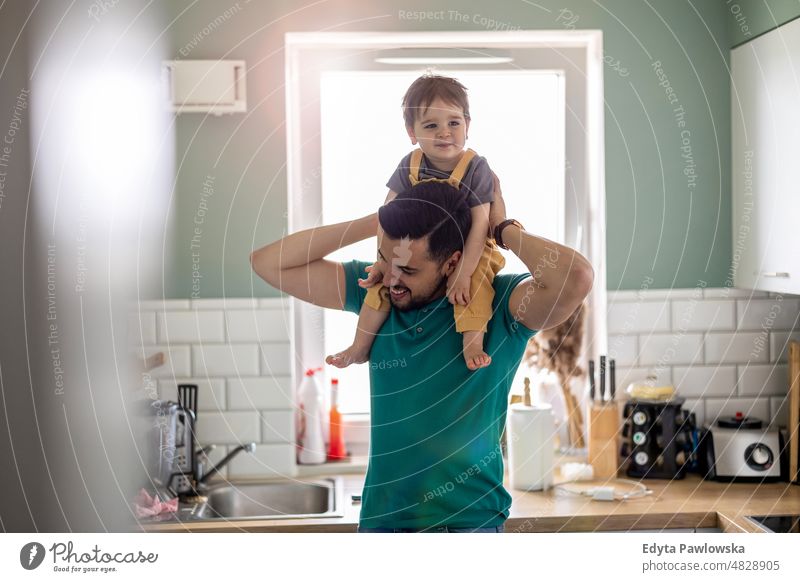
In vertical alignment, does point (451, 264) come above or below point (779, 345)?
above

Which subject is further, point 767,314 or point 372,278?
point 767,314

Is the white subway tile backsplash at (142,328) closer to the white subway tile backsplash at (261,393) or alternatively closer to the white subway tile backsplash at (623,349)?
the white subway tile backsplash at (261,393)

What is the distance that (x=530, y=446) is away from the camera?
113 centimetres

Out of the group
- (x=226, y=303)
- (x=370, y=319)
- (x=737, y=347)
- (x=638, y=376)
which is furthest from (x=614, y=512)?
(x=226, y=303)

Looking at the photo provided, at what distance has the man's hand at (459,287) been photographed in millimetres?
822

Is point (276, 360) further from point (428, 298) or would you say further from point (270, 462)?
point (428, 298)

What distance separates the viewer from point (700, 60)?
1018mm

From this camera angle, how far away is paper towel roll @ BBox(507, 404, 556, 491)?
112 centimetres

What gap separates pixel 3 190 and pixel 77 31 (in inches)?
7.6

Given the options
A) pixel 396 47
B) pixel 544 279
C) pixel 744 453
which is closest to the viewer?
pixel 544 279

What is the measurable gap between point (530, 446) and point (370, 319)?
1.29 feet

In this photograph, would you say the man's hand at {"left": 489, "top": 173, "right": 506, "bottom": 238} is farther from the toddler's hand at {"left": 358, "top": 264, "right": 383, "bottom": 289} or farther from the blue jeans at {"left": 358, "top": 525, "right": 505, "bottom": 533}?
the blue jeans at {"left": 358, "top": 525, "right": 505, "bottom": 533}

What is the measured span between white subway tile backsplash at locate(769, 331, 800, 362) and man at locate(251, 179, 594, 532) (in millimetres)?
590
